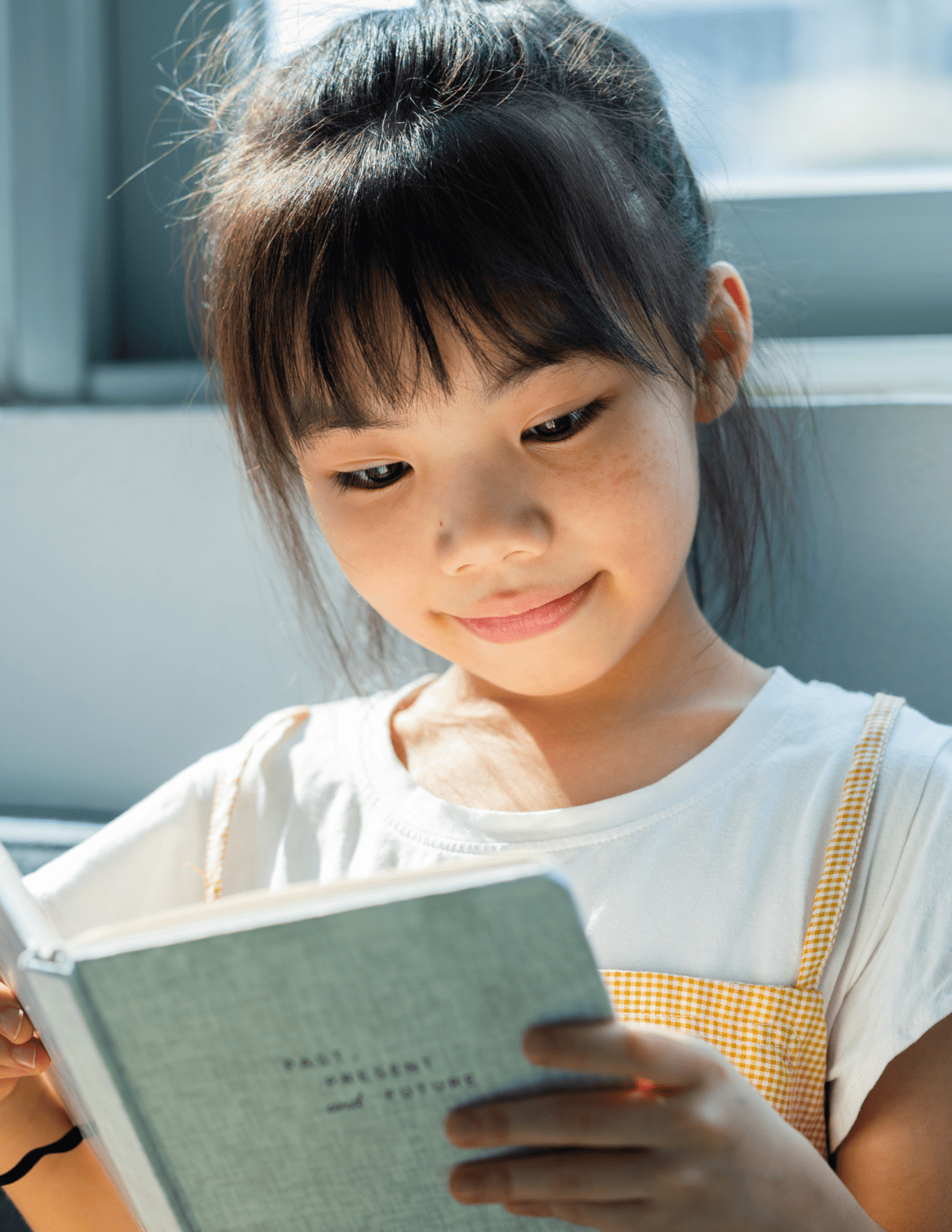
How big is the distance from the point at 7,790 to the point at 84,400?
0.37m

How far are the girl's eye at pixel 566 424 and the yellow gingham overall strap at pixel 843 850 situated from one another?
239 millimetres

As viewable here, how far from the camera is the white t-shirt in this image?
22.8 inches

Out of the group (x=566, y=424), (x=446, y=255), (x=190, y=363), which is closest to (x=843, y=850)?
(x=566, y=424)

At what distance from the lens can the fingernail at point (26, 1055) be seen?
532mm

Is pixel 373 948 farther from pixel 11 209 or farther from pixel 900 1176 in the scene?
pixel 11 209

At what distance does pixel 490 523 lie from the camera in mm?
574

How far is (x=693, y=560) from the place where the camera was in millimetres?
840

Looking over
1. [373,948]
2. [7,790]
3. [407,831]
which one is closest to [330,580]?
[407,831]

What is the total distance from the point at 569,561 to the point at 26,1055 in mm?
364

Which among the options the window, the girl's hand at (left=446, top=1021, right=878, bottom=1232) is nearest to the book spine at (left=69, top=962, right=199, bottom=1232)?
the girl's hand at (left=446, top=1021, right=878, bottom=1232)

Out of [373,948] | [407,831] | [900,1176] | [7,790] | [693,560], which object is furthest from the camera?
[7,790]

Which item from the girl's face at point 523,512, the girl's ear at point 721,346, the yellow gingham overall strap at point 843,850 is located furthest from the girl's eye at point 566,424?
the yellow gingham overall strap at point 843,850

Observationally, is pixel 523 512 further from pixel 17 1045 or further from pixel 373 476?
pixel 17 1045

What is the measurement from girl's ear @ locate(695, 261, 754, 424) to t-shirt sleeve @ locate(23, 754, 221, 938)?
41 cm
